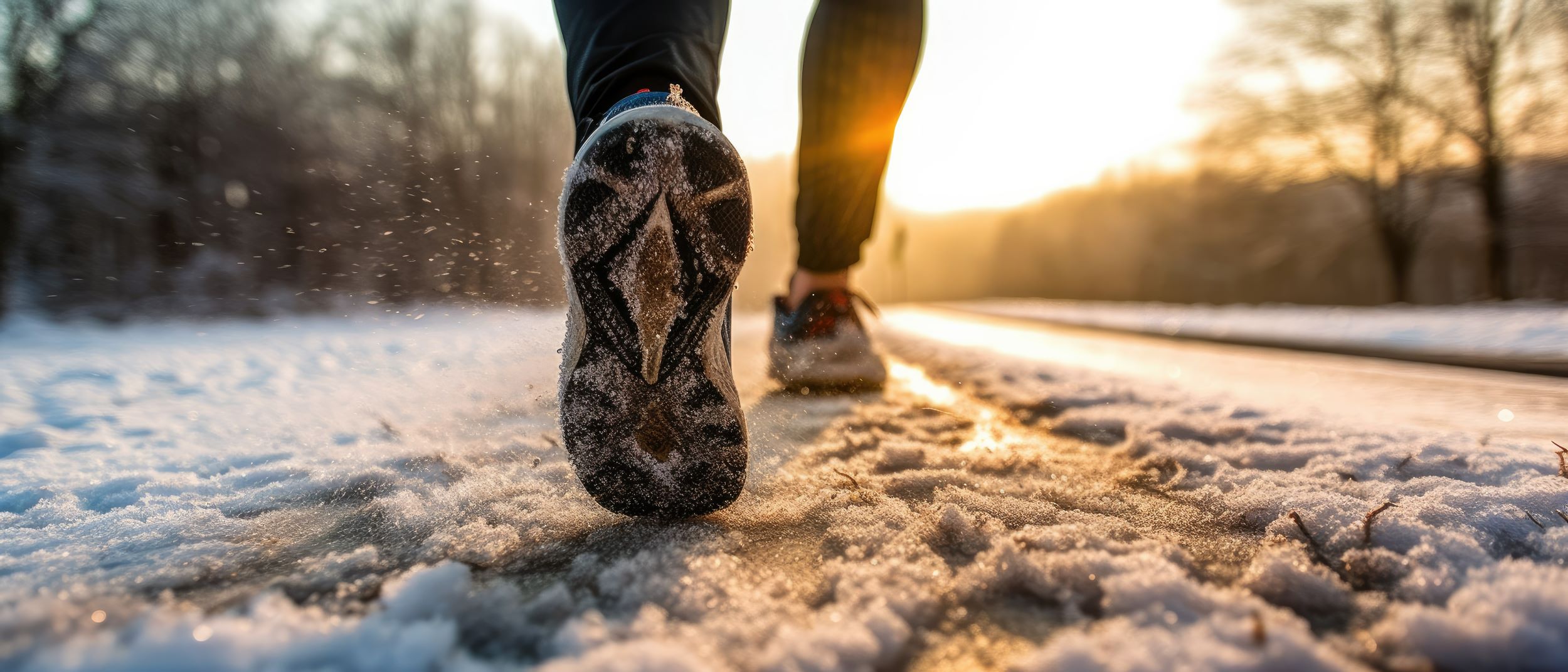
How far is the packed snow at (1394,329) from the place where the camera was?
3695 mm

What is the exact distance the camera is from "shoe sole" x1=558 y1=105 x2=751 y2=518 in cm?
78

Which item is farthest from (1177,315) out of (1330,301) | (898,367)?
(1330,301)

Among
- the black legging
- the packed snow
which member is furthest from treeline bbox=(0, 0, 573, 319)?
the packed snow

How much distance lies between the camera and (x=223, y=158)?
9414 millimetres

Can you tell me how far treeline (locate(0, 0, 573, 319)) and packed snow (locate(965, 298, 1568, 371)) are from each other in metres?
5.51

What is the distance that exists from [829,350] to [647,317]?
124 cm

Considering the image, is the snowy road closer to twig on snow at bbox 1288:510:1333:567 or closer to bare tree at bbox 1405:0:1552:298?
twig on snow at bbox 1288:510:1333:567

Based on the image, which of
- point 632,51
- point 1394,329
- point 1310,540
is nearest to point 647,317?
point 632,51

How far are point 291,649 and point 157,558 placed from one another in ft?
1.19

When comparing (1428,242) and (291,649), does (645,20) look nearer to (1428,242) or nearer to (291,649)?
(291,649)

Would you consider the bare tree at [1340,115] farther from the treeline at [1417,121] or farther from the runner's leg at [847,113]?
the runner's leg at [847,113]

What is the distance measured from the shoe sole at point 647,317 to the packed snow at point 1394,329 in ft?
12.3

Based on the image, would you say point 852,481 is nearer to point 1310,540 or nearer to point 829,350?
point 1310,540

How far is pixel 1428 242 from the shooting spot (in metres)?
13.1
